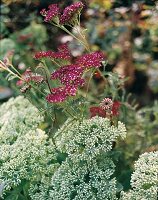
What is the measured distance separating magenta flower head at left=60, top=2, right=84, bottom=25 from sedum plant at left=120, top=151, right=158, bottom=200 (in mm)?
740

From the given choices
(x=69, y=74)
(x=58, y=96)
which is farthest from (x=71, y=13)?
(x=58, y=96)

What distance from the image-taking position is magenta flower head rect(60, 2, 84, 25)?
2.40m

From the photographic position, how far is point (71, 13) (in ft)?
7.93

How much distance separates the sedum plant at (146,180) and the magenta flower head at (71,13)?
2.43ft

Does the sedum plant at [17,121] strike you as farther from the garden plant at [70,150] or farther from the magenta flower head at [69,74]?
the magenta flower head at [69,74]

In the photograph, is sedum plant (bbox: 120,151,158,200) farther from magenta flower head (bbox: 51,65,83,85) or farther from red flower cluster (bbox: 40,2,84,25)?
red flower cluster (bbox: 40,2,84,25)

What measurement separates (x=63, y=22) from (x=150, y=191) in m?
0.88

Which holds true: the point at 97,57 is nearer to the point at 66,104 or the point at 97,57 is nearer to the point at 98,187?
the point at 66,104

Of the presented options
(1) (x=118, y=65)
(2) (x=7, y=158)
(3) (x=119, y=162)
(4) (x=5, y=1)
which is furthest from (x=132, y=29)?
(2) (x=7, y=158)

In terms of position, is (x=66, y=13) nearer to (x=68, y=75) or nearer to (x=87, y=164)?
(x=68, y=75)

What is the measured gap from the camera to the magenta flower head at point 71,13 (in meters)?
2.40

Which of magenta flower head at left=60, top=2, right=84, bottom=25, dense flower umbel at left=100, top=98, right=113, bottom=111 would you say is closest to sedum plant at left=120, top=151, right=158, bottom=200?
dense flower umbel at left=100, top=98, right=113, bottom=111

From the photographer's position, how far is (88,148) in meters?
2.38

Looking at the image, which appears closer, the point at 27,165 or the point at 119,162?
the point at 27,165
